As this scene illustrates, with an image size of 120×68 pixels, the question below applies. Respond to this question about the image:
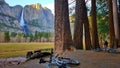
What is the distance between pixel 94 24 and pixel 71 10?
35.4 ft

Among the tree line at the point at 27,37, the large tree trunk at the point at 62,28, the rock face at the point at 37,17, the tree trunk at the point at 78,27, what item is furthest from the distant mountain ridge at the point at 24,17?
the large tree trunk at the point at 62,28

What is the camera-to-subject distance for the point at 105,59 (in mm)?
8875

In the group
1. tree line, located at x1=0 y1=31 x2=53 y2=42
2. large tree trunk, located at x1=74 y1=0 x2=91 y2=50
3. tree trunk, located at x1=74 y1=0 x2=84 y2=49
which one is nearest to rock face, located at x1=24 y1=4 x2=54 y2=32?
tree line, located at x1=0 y1=31 x2=53 y2=42

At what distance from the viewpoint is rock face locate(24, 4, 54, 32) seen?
79.9m

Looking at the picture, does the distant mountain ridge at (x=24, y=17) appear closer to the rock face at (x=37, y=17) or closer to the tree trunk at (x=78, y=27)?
the rock face at (x=37, y=17)

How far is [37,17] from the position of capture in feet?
306

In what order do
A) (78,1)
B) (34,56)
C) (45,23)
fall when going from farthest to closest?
(45,23) < (78,1) < (34,56)

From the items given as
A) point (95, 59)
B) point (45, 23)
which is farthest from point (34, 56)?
point (45, 23)

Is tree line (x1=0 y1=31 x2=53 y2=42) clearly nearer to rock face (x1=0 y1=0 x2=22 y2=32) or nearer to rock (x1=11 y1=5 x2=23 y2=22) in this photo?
rock face (x1=0 y1=0 x2=22 y2=32)

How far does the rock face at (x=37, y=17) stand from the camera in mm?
79938

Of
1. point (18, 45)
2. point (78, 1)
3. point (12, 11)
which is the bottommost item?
point (18, 45)

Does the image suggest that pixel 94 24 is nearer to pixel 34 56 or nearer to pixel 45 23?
pixel 34 56

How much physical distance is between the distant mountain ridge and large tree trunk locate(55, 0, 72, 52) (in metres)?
44.9

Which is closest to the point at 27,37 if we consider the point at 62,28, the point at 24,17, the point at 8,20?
the point at 8,20
